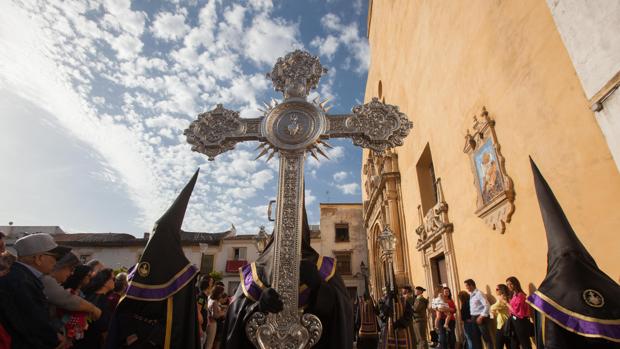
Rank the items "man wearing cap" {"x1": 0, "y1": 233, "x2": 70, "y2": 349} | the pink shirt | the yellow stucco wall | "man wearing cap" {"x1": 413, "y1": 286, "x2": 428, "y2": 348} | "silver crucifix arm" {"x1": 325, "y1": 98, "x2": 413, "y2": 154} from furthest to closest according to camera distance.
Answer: "man wearing cap" {"x1": 413, "y1": 286, "x2": 428, "y2": 348}
the pink shirt
the yellow stucco wall
"silver crucifix arm" {"x1": 325, "y1": 98, "x2": 413, "y2": 154}
"man wearing cap" {"x1": 0, "y1": 233, "x2": 70, "y2": 349}

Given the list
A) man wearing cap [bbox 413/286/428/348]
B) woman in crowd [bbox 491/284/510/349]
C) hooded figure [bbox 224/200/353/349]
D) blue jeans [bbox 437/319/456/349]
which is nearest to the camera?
hooded figure [bbox 224/200/353/349]

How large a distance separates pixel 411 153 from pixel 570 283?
11.2 meters

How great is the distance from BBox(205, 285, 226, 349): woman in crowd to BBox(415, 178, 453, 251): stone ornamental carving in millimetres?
6269

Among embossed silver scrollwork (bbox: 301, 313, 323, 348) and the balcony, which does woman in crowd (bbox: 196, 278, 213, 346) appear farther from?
the balcony

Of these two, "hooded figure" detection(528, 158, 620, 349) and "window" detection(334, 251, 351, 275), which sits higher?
"window" detection(334, 251, 351, 275)

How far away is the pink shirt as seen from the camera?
15.8 feet

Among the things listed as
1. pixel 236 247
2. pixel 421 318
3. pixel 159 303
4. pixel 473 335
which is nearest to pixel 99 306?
pixel 159 303

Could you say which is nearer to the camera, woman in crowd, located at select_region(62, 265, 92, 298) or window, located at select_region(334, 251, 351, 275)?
woman in crowd, located at select_region(62, 265, 92, 298)

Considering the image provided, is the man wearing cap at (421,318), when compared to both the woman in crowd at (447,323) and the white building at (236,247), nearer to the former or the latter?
the woman in crowd at (447,323)

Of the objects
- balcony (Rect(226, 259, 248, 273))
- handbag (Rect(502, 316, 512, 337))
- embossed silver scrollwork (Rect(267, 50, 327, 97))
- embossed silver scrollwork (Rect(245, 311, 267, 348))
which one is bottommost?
handbag (Rect(502, 316, 512, 337))

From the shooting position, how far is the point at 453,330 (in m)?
7.56

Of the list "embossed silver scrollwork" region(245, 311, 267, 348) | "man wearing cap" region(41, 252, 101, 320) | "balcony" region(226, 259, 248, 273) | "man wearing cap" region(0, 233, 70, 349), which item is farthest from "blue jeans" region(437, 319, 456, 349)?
"balcony" region(226, 259, 248, 273)

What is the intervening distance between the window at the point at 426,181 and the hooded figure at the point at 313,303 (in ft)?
30.2

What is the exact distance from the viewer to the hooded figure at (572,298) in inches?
68.9
